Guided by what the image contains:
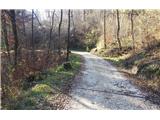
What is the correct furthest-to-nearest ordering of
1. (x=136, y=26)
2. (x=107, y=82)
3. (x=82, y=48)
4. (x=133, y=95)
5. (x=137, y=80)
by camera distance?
(x=82, y=48) → (x=136, y=26) → (x=137, y=80) → (x=107, y=82) → (x=133, y=95)

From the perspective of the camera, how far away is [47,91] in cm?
998

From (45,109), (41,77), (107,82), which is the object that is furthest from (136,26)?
(45,109)

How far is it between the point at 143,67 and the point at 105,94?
12.5ft

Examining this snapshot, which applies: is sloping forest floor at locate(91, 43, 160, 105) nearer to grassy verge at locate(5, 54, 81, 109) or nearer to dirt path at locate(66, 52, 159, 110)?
dirt path at locate(66, 52, 159, 110)

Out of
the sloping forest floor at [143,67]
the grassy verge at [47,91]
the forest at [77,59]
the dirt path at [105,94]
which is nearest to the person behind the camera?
the grassy verge at [47,91]

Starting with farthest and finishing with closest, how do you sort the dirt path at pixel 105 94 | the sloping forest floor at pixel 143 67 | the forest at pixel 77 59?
the sloping forest floor at pixel 143 67 < the forest at pixel 77 59 < the dirt path at pixel 105 94

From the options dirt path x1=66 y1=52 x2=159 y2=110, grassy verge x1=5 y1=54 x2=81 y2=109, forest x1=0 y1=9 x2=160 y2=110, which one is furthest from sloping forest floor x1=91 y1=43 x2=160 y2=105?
grassy verge x1=5 y1=54 x2=81 y2=109

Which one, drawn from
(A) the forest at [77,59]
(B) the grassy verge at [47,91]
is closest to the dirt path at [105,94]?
(A) the forest at [77,59]

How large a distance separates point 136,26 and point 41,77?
194 inches

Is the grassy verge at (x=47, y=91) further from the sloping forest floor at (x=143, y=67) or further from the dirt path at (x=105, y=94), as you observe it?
the sloping forest floor at (x=143, y=67)

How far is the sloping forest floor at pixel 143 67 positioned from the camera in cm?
1109
